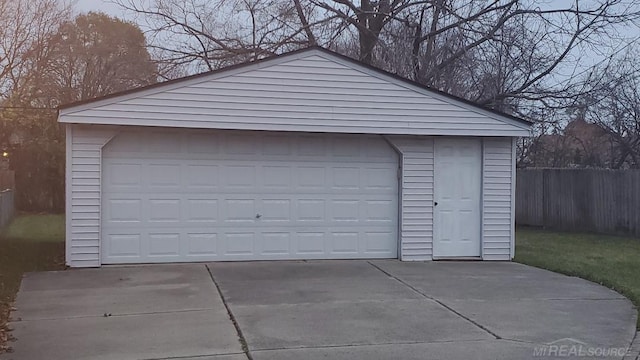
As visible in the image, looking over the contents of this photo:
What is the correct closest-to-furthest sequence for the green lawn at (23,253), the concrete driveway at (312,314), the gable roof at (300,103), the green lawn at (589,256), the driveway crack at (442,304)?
the concrete driveway at (312,314) < the driveway crack at (442,304) < the green lawn at (23,253) < the green lawn at (589,256) < the gable roof at (300,103)

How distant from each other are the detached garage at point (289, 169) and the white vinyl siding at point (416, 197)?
0.07 ft

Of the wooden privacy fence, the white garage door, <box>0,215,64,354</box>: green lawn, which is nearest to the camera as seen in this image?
<box>0,215,64,354</box>: green lawn

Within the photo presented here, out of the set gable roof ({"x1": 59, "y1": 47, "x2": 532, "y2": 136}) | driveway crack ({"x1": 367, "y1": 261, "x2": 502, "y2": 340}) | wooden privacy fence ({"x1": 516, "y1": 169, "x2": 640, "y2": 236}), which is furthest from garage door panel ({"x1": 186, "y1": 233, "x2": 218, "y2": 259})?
wooden privacy fence ({"x1": 516, "y1": 169, "x2": 640, "y2": 236})

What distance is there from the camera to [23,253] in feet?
42.6

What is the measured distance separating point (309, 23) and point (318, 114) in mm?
9453

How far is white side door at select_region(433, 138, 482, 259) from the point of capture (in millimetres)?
12617

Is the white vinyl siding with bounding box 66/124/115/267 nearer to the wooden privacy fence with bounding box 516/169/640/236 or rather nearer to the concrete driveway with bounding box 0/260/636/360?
the concrete driveway with bounding box 0/260/636/360

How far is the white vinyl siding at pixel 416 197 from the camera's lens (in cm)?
1242

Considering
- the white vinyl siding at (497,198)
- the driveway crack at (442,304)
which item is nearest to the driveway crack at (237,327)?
the driveway crack at (442,304)

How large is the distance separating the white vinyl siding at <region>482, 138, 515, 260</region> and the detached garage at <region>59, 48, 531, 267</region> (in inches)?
0.9

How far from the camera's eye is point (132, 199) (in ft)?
37.7

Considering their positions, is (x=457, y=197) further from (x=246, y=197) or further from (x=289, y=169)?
(x=246, y=197)

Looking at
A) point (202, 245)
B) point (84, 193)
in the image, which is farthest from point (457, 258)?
point (84, 193)

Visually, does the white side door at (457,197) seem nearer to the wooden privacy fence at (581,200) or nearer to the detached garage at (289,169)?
A: the detached garage at (289,169)
